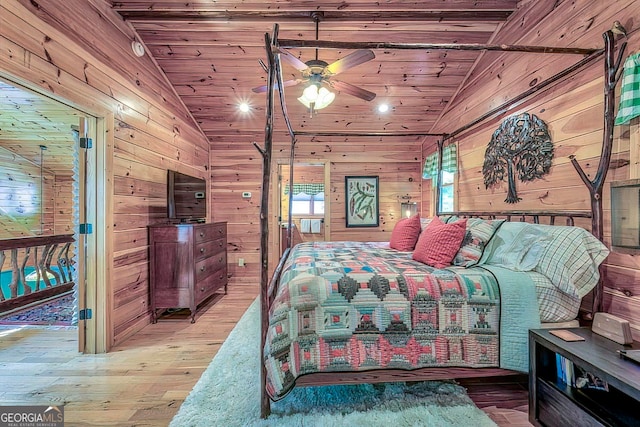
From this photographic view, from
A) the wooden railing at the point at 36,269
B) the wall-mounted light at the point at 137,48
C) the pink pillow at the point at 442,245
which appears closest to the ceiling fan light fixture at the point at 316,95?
the pink pillow at the point at 442,245

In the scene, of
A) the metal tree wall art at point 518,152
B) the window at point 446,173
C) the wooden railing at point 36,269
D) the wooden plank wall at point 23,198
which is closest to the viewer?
the metal tree wall art at point 518,152

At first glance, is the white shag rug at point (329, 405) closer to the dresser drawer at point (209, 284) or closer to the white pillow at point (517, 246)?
the white pillow at point (517, 246)

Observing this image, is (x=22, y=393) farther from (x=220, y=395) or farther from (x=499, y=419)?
(x=499, y=419)

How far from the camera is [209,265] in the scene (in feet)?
11.5

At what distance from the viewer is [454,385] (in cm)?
186

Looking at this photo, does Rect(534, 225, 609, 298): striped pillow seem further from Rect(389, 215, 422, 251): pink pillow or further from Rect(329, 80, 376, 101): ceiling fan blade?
Rect(329, 80, 376, 101): ceiling fan blade

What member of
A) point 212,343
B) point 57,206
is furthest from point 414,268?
point 57,206

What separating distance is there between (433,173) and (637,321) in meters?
2.78

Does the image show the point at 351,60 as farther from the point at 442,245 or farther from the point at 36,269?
the point at 36,269

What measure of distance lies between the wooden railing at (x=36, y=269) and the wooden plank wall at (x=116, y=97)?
5.86 feet

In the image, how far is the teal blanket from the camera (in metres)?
1.63

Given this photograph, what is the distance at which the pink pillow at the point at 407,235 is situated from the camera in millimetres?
2936

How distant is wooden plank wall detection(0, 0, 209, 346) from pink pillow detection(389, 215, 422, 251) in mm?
2741

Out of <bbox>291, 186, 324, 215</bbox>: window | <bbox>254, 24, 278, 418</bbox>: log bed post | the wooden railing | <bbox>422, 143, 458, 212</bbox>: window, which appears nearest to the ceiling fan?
<bbox>254, 24, 278, 418</bbox>: log bed post
